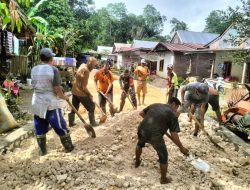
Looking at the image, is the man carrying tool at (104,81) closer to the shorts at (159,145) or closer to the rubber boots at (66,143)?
the rubber boots at (66,143)

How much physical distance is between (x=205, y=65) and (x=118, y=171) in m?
22.3

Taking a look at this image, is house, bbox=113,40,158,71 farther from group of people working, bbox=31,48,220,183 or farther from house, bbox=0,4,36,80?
group of people working, bbox=31,48,220,183

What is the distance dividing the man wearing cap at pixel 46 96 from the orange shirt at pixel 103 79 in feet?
10.00

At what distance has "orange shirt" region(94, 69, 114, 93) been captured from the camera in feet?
24.7

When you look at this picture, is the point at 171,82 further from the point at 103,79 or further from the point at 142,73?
the point at 103,79

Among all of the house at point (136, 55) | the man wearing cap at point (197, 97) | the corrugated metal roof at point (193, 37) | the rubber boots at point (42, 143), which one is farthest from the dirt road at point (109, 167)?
the corrugated metal roof at point (193, 37)

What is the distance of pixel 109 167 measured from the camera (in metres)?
4.30

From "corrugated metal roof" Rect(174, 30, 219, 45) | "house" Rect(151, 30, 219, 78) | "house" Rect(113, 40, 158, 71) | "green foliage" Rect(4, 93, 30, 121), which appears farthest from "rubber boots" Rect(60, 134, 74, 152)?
"corrugated metal roof" Rect(174, 30, 219, 45)

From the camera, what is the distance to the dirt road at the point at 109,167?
12.6 feet

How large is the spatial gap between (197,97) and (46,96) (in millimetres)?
3759

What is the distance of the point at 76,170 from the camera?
405cm

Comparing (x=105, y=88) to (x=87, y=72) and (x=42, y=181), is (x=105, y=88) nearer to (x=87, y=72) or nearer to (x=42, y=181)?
(x=87, y=72)

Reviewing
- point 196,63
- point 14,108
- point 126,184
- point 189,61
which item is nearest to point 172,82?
point 14,108

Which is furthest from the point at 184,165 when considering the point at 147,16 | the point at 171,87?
the point at 147,16
